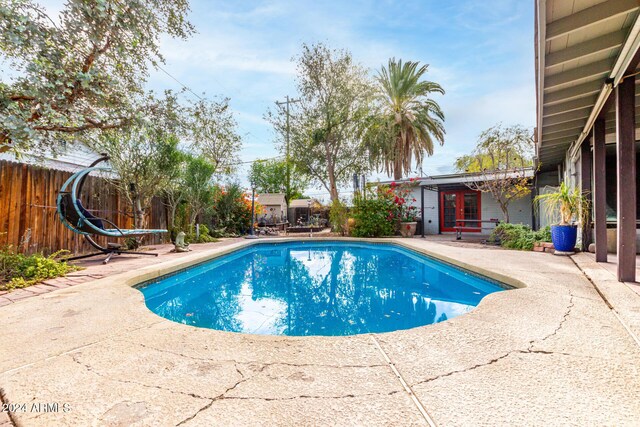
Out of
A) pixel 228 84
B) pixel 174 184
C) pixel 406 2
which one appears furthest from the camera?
pixel 228 84

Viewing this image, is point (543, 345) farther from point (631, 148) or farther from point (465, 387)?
point (631, 148)

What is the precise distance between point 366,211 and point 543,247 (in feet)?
20.0

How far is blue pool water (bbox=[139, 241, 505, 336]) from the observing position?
12.1 feet

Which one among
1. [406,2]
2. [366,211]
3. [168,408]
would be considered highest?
[406,2]

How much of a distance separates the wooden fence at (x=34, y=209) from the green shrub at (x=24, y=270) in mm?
613

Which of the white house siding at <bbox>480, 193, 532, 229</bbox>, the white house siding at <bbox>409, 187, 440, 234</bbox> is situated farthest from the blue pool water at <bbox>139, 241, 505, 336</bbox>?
the white house siding at <bbox>480, 193, 532, 229</bbox>

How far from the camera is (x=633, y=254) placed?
3.84 m

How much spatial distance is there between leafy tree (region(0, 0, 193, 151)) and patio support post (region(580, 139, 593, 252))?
9018mm

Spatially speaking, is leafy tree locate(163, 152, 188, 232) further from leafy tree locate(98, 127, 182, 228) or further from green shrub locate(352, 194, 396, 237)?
green shrub locate(352, 194, 396, 237)

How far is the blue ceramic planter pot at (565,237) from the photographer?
6.66 metres

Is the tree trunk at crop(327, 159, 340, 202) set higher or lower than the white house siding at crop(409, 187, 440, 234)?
higher

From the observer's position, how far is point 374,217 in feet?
39.9

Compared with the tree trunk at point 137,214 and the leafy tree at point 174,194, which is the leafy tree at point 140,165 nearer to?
the tree trunk at point 137,214

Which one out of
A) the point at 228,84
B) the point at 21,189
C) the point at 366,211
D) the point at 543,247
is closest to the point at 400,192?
the point at 366,211
